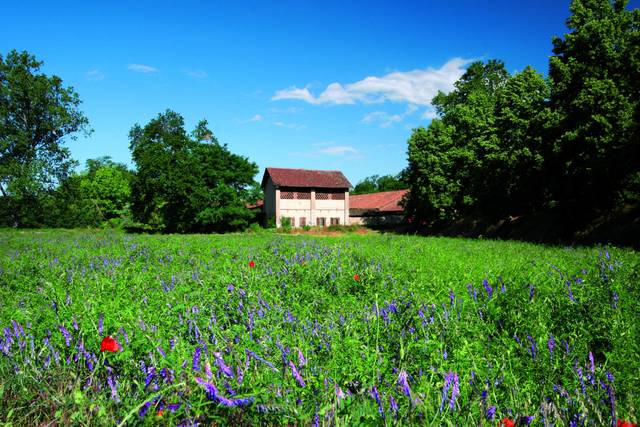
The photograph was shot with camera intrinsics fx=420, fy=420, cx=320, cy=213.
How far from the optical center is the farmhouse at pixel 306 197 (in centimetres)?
5634

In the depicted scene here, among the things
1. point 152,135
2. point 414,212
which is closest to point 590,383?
point 414,212

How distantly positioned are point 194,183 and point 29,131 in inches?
761

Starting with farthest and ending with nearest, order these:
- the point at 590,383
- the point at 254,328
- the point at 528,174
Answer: the point at 528,174, the point at 254,328, the point at 590,383

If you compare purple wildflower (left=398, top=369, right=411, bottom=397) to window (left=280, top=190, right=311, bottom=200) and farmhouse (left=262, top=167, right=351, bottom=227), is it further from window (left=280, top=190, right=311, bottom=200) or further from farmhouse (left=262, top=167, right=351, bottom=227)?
window (left=280, top=190, right=311, bottom=200)

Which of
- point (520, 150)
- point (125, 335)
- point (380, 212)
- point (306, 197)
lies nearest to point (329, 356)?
point (125, 335)

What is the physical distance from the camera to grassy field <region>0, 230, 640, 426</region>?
2268mm

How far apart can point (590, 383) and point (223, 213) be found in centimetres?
4792

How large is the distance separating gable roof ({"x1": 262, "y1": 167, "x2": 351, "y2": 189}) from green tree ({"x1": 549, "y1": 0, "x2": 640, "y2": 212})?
36.1 metres

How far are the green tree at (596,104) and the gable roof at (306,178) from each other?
3608 cm

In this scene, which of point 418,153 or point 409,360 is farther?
point 418,153

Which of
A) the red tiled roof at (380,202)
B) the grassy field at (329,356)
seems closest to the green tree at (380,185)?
→ the red tiled roof at (380,202)

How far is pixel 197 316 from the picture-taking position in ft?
14.1

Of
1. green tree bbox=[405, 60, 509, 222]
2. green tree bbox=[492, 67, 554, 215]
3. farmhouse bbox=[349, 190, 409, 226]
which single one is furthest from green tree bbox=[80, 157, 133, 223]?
green tree bbox=[492, 67, 554, 215]

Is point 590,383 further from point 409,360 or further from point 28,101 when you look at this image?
point 28,101
